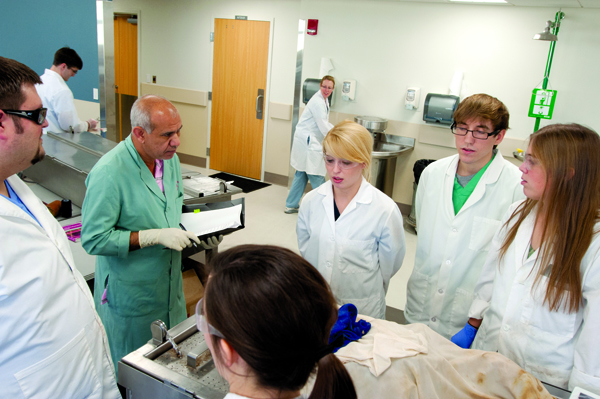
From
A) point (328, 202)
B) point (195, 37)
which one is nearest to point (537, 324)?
point (328, 202)

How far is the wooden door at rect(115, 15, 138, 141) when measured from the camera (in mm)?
6727

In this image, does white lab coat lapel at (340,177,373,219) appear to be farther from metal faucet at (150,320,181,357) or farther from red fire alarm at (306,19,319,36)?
red fire alarm at (306,19,319,36)

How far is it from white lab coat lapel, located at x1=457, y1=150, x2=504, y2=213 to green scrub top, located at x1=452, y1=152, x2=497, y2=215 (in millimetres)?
35

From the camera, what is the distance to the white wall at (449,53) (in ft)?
12.5

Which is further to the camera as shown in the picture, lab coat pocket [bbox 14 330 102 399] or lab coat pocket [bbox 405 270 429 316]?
lab coat pocket [bbox 405 270 429 316]

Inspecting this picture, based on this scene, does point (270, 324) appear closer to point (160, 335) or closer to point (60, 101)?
point (160, 335)

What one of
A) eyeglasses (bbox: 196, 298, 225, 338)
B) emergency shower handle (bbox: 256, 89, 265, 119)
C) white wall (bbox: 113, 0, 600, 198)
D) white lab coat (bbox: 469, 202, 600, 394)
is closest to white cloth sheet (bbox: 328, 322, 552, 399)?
white lab coat (bbox: 469, 202, 600, 394)

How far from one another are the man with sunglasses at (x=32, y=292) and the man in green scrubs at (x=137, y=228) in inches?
15.0

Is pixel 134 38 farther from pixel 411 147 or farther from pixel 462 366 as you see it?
pixel 462 366

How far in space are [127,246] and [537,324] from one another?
4.85ft

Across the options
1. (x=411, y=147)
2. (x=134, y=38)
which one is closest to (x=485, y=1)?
(x=411, y=147)

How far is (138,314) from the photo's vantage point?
1.76m

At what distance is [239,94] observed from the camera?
19.4ft

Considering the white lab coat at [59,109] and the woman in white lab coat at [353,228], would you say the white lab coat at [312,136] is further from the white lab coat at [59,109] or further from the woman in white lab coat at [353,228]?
the woman in white lab coat at [353,228]
